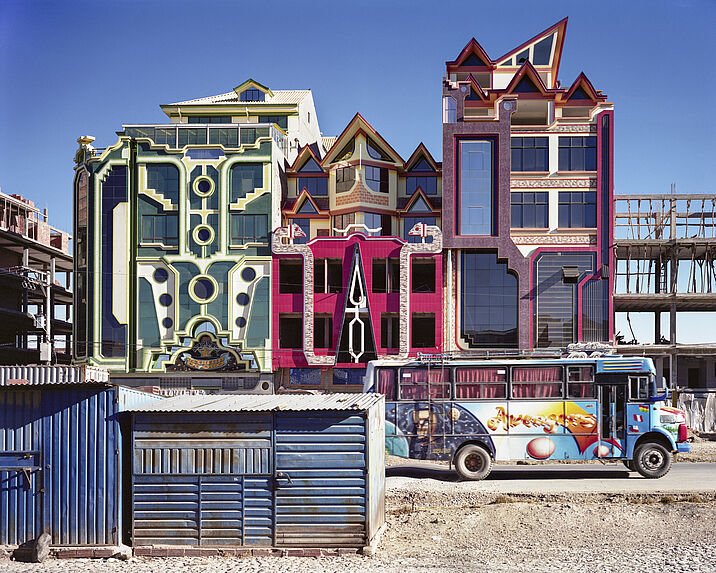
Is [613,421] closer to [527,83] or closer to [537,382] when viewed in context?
[537,382]

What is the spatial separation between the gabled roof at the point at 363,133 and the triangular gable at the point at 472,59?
24.8 ft

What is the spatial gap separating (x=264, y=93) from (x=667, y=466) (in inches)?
1891

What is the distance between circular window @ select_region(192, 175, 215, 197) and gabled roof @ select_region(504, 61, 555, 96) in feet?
67.4

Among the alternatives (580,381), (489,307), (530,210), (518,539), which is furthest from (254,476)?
(530,210)

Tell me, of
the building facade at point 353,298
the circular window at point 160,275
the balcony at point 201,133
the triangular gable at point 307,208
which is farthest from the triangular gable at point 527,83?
the circular window at point 160,275

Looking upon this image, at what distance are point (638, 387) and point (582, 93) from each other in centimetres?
3241

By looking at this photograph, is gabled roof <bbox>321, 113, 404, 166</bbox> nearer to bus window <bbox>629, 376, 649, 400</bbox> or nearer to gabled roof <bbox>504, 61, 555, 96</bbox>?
gabled roof <bbox>504, 61, 555, 96</bbox>

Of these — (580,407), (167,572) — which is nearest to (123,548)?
(167,572)

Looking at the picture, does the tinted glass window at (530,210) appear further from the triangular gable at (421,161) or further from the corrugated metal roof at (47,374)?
the corrugated metal roof at (47,374)

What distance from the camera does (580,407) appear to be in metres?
29.7

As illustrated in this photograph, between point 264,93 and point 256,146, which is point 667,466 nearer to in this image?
point 256,146

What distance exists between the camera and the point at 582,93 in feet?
187

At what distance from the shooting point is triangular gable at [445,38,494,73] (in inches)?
2379

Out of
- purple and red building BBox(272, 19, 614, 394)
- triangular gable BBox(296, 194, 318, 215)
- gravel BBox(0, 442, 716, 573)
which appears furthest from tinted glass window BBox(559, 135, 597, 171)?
gravel BBox(0, 442, 716, 573)
